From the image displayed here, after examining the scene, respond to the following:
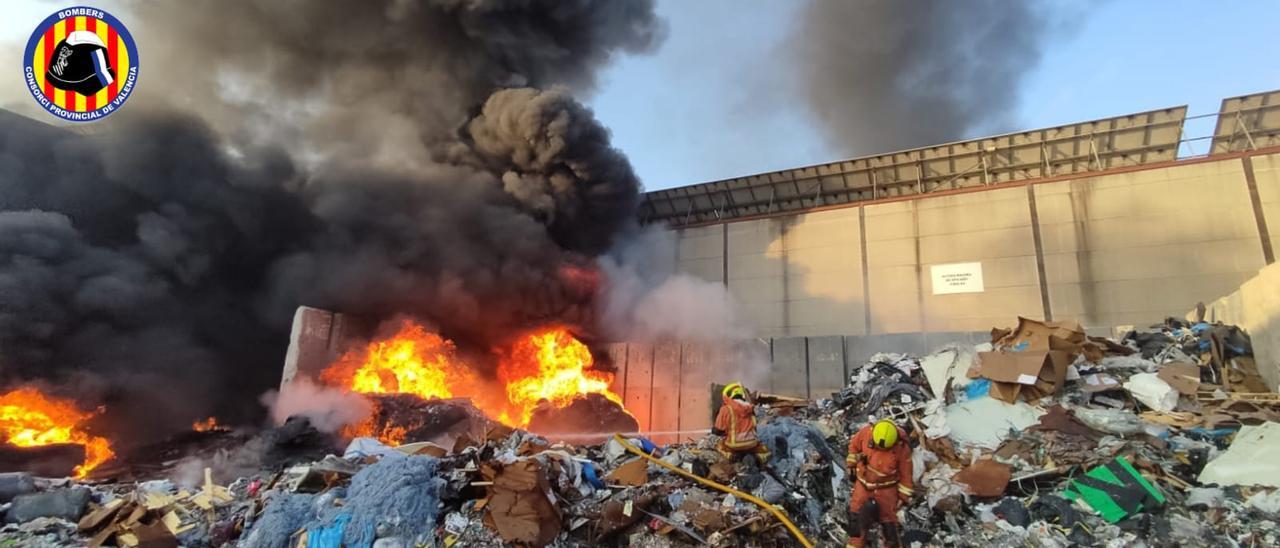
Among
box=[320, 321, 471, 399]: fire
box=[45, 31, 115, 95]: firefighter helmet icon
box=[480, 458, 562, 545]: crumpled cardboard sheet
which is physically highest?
box=[45, 31, 115, 95]: firefighter helmet icon

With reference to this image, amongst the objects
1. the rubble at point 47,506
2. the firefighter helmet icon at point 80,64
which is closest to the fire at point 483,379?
the rubble at point 47,506

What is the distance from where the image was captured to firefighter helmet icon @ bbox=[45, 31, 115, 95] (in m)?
12.4

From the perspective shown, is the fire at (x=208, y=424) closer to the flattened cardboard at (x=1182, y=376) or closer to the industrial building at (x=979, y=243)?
the industrial building at (x=979, y=243)

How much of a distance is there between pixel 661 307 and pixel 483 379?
603 cm

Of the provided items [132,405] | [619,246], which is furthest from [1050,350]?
[132,405]

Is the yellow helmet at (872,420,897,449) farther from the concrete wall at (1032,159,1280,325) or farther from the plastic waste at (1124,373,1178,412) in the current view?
the concrete wall at (1032,159,1280,325)

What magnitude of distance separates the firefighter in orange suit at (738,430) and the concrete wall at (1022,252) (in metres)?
12.6

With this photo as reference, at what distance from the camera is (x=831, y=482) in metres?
7.36

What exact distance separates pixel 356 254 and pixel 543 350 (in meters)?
5.64

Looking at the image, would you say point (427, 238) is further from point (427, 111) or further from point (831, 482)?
point (831, 482)

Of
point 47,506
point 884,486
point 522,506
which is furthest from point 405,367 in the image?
point 884,486

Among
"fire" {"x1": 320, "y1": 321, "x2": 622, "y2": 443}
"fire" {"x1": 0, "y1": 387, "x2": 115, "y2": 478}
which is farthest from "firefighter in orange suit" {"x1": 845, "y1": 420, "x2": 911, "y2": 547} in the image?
"fire" {"x1": 0, "y1": 387, "x2": 115, "y2": 478}

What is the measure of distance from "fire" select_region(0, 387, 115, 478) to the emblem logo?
5.80 meters

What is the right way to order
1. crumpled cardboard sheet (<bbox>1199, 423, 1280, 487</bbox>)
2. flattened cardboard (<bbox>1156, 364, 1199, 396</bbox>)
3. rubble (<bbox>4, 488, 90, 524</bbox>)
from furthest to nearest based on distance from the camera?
1. flattened cardboard (<bbox>1156, 364, 1199, 396</bbox>)
2. rubble (<bbox>4, 488, 90, 524</bbox>)
3. crumpled cardboard sheet (<bbox>1199, 423, 1280, 487</bbox>)
